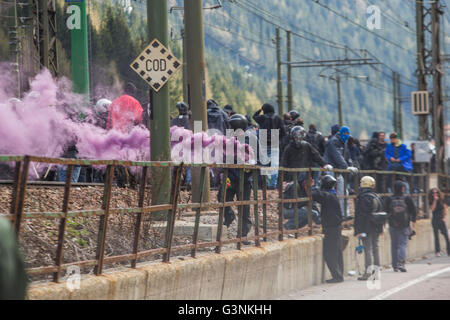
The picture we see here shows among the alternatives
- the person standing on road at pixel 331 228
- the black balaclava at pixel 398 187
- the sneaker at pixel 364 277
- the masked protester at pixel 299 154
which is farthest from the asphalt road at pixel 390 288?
the masked protester at pixel 299 154

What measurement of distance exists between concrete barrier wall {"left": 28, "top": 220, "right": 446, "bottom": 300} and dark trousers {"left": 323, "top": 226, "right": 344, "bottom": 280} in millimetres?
169

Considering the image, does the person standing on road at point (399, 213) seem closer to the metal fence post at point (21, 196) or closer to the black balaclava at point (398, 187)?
the black balaclava at point (398, 187)

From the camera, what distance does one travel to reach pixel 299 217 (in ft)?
43.7

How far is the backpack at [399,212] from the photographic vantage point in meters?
16.4

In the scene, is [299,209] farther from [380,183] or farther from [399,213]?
[380,183]

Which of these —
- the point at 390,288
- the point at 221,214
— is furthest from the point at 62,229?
the point at 390,288

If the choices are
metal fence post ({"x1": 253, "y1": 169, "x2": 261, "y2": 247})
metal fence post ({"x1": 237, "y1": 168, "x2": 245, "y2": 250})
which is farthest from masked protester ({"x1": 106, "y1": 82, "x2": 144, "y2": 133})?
metal fence post ({"x1": 237, "y1": 168, "x2": 245, "y2": 250})

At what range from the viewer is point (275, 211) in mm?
12008

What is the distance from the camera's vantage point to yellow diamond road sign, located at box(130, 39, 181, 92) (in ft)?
34.7

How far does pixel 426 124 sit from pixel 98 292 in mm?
26362

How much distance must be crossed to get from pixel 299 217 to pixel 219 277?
426 centimetres

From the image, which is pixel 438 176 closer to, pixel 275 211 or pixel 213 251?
pixel 275 211

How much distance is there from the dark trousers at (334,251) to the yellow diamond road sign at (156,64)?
Result: 164 inches
